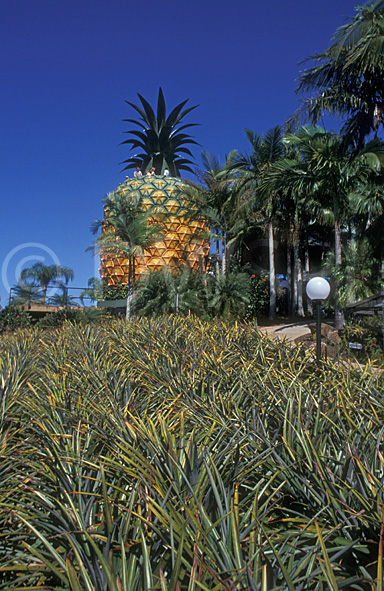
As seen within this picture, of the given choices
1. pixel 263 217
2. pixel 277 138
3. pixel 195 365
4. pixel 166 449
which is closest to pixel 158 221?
pixel 263 217

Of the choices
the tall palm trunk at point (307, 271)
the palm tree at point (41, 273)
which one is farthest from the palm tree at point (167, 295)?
the palm tree at point (41, 273)

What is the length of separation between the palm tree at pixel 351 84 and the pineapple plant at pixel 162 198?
12.5 meters

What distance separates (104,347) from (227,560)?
555 cm

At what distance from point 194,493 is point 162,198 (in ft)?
102

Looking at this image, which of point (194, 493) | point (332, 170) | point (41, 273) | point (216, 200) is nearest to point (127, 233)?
point (216, 200)

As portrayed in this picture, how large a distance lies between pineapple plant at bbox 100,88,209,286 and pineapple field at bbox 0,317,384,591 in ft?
84.0

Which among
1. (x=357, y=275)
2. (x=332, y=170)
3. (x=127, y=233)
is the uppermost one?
(x=332, y=170)

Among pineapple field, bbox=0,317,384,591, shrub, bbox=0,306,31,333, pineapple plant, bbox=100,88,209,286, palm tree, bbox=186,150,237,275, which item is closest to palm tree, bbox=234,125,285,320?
palm tree, bbox=186,150,237,275

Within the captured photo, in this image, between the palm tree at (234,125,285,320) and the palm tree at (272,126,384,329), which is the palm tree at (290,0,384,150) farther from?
the palm tree at (234,125,285,320)

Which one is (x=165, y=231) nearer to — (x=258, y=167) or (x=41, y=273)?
(x=258, y=167)

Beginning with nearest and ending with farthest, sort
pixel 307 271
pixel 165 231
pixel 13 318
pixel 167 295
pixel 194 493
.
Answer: pixel 194 493
pixel 167 295
pixel 13 318
pixel 307 271
pixel 165 231

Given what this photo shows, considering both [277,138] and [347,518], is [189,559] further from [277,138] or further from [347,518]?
[277,138]

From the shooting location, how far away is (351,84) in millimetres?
16219

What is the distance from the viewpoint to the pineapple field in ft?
5.15
